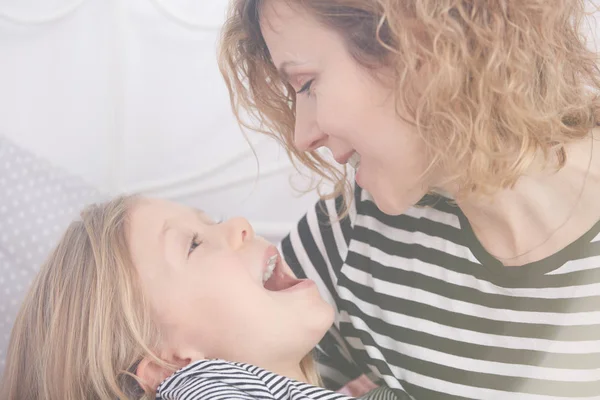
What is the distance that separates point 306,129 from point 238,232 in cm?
27

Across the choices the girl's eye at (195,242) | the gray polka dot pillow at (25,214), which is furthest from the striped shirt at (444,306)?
the gray polka dot pillow at (25,214)

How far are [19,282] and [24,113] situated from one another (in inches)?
17.5

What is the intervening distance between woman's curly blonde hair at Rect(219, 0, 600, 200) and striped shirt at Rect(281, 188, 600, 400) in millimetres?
174

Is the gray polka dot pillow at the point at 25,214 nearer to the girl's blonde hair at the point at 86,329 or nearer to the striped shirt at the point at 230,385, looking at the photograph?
the girl's blonde hair at the point at 86,329

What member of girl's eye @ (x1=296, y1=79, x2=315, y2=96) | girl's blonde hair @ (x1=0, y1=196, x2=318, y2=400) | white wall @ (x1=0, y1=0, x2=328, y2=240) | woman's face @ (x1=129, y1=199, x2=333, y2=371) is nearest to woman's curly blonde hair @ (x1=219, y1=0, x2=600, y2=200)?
girl's eye @ (x1=296, y1=79, x2=315, y2=96)

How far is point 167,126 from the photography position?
1942mm

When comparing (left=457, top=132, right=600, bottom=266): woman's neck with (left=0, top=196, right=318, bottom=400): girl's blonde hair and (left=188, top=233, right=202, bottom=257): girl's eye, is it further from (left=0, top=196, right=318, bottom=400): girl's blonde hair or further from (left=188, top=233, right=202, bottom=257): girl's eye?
(left=0, top=196, right=318, bottom=400): girl's blonde hair

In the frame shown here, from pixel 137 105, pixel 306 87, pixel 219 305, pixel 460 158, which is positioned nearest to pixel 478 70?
pixel 460 158

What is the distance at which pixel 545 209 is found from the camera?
1223mm

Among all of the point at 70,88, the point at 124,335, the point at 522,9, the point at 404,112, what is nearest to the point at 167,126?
the point at 70,88

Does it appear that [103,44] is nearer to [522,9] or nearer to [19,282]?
[19,282]

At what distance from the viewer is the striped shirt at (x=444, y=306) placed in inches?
46.4

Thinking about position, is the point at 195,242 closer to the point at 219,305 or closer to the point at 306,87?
the point at 219,305

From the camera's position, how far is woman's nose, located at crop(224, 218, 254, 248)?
1.38 meters
